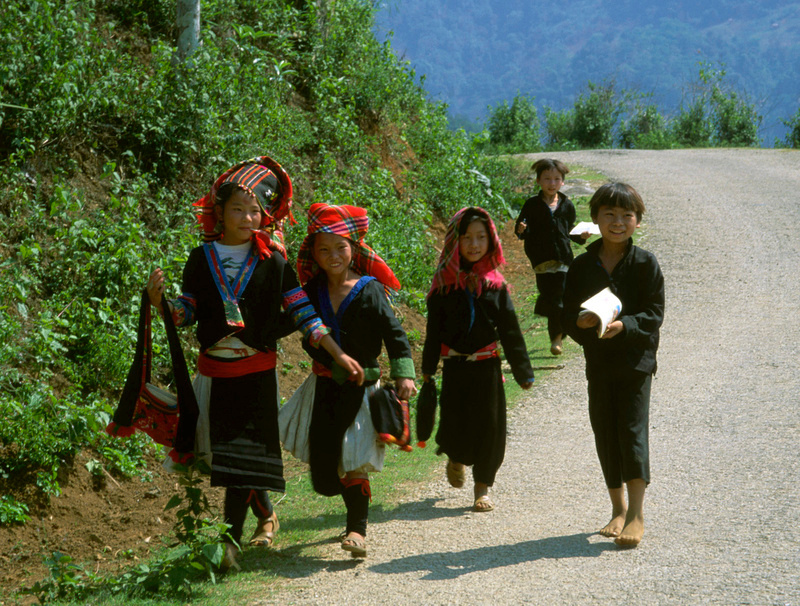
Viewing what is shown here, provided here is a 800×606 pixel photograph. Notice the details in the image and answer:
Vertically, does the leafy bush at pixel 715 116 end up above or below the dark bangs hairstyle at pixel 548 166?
above

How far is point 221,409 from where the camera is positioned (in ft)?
14.7

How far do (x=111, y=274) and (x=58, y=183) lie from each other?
924 mm

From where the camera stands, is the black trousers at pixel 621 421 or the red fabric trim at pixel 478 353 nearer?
the black trousers at pixel 621 421

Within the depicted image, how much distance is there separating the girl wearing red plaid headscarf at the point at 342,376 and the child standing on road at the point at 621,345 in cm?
102

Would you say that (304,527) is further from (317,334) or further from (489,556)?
(317,334)

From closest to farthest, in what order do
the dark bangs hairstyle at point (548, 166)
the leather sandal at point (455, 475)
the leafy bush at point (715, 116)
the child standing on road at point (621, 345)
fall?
the child standing on road at point (621, 345), the leather sandal at point (455, 475), the dark bangs hairstyle at point (548, 166), the leafy bush at point (715, 116)

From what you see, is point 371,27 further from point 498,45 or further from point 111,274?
point 498,45

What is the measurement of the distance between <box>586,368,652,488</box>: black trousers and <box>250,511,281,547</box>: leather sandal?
1.88 metres

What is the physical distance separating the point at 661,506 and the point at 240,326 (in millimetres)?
2661

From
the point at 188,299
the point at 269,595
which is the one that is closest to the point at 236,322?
Result: the point at 188,299

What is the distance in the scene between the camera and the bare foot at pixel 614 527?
4.61 meters

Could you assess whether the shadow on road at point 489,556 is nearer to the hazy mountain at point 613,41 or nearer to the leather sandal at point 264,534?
the leather sandal at point 264,534

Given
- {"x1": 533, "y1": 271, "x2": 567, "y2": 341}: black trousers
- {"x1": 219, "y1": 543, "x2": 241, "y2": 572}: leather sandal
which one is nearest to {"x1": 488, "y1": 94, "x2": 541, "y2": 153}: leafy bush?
{"x1": 533, "y1": 271, "x2": 567, "y2": 341}: black trousers

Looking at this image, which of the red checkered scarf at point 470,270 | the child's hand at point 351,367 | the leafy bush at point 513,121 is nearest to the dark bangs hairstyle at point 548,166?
the red checkered scarf at point 470,270
